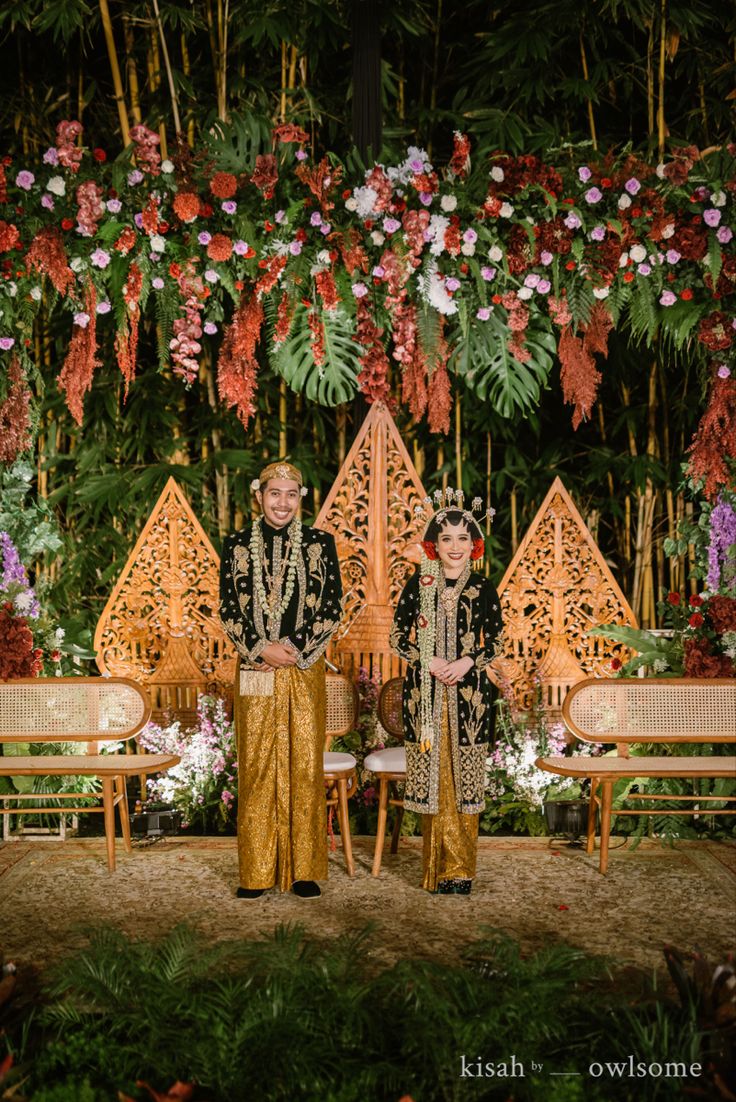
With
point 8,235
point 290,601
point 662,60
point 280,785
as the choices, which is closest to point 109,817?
point 280,785

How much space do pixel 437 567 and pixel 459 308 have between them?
132cm

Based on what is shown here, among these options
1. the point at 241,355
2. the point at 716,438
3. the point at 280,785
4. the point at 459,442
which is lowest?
the point at 280,785

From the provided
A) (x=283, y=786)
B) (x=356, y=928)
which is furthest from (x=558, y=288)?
(x=356, y=928)

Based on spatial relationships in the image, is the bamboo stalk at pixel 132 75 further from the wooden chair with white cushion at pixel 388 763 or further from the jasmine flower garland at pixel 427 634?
the wooden chair with white cushion at pixel 388 763

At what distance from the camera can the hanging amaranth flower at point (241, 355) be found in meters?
5.09

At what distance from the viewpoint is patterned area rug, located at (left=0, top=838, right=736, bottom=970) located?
3736mm

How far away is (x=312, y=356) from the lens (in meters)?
5.50

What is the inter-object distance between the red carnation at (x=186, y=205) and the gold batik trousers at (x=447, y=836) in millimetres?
2262

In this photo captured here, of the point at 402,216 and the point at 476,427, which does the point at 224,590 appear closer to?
the point at 402,216

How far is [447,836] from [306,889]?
58cm

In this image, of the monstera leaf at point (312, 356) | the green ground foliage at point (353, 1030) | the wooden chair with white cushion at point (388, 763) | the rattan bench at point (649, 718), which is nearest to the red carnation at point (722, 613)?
the rattan bench at point (649, 718)

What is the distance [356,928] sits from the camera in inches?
152

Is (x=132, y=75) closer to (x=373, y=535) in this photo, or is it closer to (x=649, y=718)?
(x=373, y=535)

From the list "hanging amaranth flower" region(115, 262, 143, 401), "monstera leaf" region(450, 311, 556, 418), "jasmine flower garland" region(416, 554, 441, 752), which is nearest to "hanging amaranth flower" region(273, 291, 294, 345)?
"hanging amaranth flower" region(115, 262, 143, 401)
